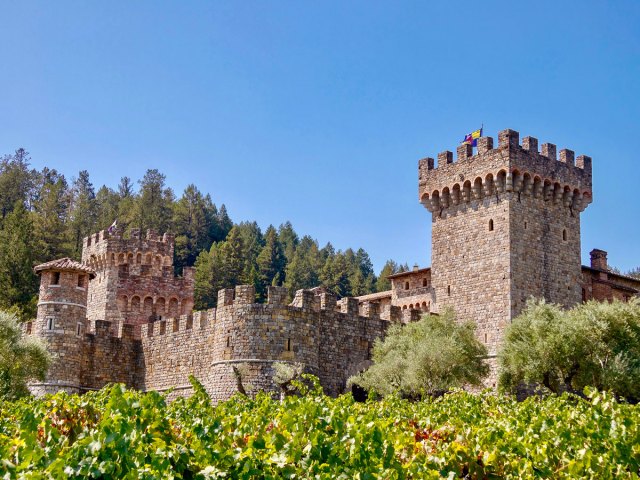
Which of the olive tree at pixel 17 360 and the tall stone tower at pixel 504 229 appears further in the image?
the tall stone tower at pixel 504 229

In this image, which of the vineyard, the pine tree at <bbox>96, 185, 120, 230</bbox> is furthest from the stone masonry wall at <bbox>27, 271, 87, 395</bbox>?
the pine tree at <bbox>96, 185, 120, 230</bbox>

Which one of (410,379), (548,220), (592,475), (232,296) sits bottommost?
(592,475)

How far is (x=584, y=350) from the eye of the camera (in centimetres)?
3058

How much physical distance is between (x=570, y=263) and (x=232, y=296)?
43.4ft

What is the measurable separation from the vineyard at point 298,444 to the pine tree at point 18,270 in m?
42.2

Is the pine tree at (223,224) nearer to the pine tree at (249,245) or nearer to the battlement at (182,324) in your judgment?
the pine tree at (249,245)

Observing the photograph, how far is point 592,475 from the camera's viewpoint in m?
12.3

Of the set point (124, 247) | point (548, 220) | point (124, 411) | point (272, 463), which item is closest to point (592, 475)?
point (272, 463)

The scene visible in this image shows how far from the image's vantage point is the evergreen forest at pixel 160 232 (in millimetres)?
64812

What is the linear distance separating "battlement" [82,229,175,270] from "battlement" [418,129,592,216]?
16956mm

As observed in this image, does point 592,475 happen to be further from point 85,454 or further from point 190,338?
point 190,338

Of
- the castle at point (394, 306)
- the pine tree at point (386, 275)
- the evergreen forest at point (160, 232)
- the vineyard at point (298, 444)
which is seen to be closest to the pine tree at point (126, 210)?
the evergreen forest at point (160, 232)

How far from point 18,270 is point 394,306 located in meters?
32.0

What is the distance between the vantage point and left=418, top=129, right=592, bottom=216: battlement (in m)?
35.7
